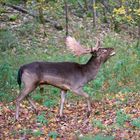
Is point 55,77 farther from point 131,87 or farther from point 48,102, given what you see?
point 131,87

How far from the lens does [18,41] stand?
21422mm

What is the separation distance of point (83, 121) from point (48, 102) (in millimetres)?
2038

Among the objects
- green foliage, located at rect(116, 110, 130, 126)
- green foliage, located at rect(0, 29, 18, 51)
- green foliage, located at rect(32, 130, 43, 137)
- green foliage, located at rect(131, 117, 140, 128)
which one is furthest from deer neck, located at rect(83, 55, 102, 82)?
green foliage, located at rect(0, 29, 18, 51)

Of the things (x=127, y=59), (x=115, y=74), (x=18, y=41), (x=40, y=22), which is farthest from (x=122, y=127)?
(x=40, y=22)

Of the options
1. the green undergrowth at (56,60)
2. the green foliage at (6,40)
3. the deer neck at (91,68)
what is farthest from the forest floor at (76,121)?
the green foliage at (6,40)

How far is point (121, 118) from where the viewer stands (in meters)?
9.17

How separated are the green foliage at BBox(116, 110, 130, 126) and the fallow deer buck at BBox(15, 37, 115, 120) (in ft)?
2.42

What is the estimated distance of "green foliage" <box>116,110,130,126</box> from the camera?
29.5ft

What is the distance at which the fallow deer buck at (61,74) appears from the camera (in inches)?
391

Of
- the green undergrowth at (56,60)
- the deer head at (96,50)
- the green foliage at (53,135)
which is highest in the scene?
the deer head at (96,50)

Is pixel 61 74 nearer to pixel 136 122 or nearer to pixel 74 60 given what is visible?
pixel 136 122

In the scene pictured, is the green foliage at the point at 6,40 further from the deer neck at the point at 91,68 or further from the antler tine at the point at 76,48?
the deer neck at the point at 91,68

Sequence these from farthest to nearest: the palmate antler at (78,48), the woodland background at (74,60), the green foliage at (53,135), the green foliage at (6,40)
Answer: the green foliage at (6,40), the palmate antler at (78,48), the woodland background at (74,60), the green foliage at (53,135)

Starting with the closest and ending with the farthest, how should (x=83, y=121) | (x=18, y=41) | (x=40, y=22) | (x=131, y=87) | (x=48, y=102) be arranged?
(x=83, y=121)
(x=48, y=102)
(x=131, y=87)
(x=18, y=41)
(x=40, y=22)
